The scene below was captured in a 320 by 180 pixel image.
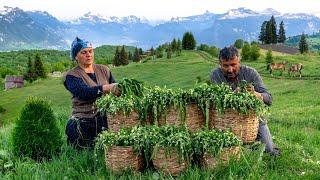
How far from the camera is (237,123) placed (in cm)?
666

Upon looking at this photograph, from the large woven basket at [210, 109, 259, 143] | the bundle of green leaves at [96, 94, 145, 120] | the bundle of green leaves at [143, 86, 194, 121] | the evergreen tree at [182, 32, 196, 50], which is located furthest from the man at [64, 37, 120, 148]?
the evergreen tree at [182, 32, 196, 50]

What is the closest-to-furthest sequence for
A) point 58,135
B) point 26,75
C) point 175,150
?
point 175,150 → point 58,135 → point 26,75

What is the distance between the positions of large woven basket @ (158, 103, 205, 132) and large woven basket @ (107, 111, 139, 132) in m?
0.40

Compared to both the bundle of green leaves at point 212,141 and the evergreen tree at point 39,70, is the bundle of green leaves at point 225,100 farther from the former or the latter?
the evergreen tree at point 39,70

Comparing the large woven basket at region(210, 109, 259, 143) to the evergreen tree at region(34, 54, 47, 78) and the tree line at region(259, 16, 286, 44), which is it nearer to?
the tree line at region(259, 16, 286, 44)

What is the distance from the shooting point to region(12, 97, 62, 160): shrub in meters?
7.64

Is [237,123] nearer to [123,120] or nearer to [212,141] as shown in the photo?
[212,141]

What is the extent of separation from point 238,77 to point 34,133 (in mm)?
3161

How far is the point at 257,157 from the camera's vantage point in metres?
6.70

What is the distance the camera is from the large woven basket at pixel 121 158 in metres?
6.37

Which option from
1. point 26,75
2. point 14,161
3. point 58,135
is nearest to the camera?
point 14,161

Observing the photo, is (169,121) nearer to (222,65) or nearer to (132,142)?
(132,142)

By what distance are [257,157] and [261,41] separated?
119730 mm

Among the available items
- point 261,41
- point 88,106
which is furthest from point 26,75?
point 88,106
